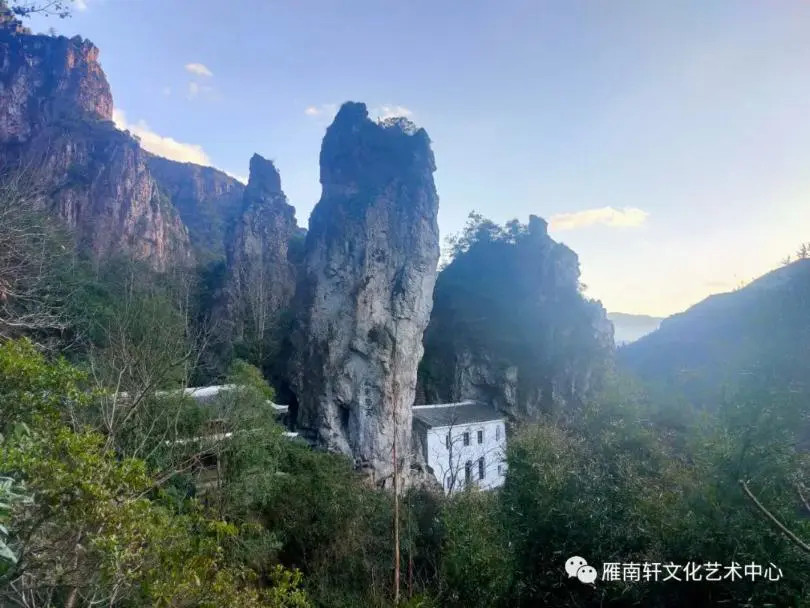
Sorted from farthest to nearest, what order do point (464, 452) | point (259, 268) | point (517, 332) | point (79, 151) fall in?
point (79, 151)
point (259, 268)
point (517, 332)
point (464, 452)

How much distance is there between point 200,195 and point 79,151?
24645 millimetres

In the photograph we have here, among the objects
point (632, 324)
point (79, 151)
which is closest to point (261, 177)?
point (79, 151)

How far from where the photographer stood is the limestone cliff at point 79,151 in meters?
36.0

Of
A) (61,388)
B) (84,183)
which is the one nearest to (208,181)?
(84,183)

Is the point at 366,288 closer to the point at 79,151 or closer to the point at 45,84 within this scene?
the point at 79,151

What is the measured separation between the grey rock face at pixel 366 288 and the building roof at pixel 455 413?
1952 millimetres

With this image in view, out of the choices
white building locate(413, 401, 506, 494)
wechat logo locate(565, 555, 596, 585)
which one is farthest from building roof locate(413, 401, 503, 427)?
wechat logo locate(565, 555, 596, 585)

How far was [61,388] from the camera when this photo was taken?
5.39 meters

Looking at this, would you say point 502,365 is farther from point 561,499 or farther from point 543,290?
point 561,499

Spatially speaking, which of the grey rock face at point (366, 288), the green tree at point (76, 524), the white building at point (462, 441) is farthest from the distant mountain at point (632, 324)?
the green tree at point (76, 524)

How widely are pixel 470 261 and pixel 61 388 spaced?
104 feet

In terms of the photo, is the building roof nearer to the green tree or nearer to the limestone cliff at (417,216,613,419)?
the limestone cliff at (417,216,613,419)

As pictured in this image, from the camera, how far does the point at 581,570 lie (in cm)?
776

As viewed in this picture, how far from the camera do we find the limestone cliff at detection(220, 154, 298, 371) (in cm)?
2738
